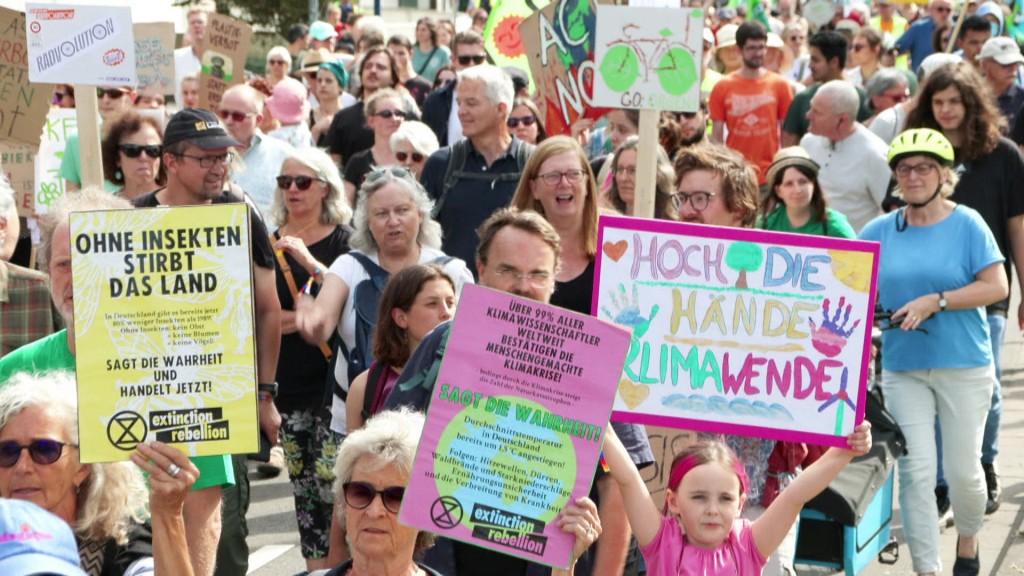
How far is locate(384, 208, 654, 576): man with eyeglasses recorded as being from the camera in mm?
4320

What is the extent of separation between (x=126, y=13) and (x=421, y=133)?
1903mm

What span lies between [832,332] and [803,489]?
1.48 feet

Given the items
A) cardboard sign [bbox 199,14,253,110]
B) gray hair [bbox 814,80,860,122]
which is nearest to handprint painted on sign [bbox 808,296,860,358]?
gray hair [bbox 814,80,860,122]

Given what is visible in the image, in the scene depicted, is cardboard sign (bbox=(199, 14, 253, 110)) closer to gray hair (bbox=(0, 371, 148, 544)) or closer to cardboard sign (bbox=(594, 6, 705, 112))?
cardboard sign (bbox=(594, 6, 705, 112))

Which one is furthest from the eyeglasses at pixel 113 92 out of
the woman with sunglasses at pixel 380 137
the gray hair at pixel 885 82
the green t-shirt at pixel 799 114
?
the gray hair at pixel 885 82

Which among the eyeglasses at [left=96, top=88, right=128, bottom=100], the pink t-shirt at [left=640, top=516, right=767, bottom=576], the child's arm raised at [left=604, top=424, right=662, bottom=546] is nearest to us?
the child's arm raised at [left=604, top=424, right=662, bottom=546]

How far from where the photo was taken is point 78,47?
7.43 m

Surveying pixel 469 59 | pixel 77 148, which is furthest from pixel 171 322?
pixel 469 59

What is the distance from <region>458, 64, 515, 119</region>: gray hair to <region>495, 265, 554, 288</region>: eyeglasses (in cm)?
370

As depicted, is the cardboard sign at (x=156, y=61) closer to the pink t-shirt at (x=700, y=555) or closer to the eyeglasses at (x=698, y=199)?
the eyeglasses at (x=698, y=199)

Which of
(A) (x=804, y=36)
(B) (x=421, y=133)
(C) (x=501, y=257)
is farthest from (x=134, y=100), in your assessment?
(A) (x=804, y=36)

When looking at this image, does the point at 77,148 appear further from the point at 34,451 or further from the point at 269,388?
the point at 34,451

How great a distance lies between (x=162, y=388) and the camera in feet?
12.4

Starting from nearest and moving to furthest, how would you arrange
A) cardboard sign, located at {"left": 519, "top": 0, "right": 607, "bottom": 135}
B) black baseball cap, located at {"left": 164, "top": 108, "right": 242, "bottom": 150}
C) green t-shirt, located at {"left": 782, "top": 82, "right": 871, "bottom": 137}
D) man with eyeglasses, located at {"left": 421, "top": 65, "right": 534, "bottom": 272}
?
1. black baseball cap, located at {"left": 164, "top": 108, "right": 242, "bottom": 150}
2. man with eyeglasses, located at {"left": 421, "top": 65, "right": 534, "bottom": 272}
3. cardboard sign, located at {"left": 519, "top": 0, "right": 607, "bottom": 135}
4. green t-shirt, located at {"left": 782, "top": 82, "right": 871, "bottom": 137}
